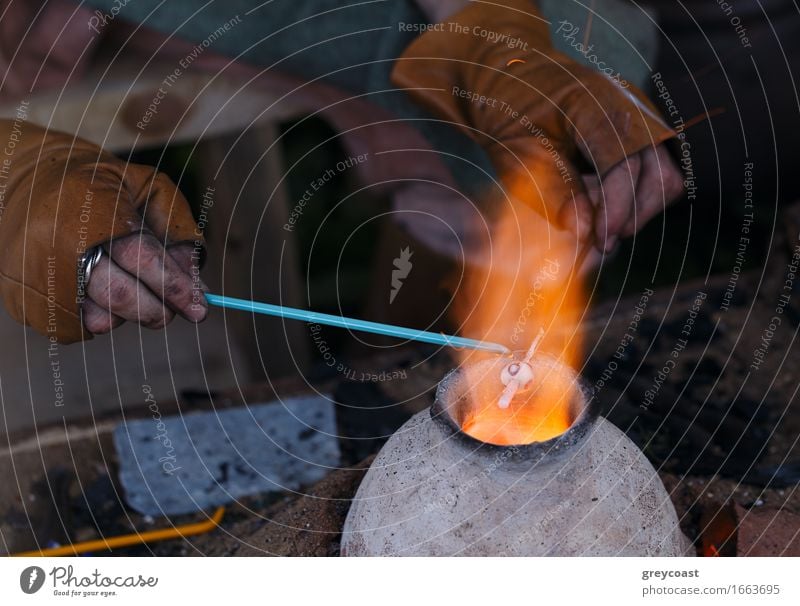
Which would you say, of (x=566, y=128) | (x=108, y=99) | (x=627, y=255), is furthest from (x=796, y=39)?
(x=108, y=99)

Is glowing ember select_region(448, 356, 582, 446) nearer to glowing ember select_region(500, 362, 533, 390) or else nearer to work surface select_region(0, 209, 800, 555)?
glowing ember select_region(500, 362, 533, 390)

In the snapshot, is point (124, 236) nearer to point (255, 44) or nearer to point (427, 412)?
point (427, 412)

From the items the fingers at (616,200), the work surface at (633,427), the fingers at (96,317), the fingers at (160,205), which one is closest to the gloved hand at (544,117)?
the fingers at (616,200)

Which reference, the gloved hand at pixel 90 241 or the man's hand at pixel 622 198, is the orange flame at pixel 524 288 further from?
the gloved hand at pixel 90 241

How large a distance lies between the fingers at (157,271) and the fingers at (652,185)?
1.91 ft

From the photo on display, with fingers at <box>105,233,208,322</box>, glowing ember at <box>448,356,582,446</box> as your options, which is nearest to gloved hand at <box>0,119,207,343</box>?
fingers at <box>105,233,208,322</box>

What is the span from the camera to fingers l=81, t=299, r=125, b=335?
1.12 meters

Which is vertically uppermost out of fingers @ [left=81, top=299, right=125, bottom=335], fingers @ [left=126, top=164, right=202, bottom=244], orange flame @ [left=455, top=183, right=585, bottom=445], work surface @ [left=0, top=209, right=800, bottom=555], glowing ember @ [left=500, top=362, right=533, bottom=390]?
fingers @ [left=126, top=164, right=202, bottom=244]

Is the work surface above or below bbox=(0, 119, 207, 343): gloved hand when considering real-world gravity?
below

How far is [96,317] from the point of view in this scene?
3.72ft

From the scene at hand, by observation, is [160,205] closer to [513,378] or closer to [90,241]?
[90,241]

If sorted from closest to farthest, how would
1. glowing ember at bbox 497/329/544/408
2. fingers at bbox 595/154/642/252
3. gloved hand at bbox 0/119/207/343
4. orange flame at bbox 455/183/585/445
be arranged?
glowing ember at bbox 497/329/544/408
gloved hand at bbox 0/119/207/343
fingers at bbox 595/154/642/252
orange flame at bbox 455/183/585/445

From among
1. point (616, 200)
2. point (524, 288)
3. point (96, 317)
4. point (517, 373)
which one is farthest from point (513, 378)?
point (524, 288)

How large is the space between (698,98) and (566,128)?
0.89 metres
